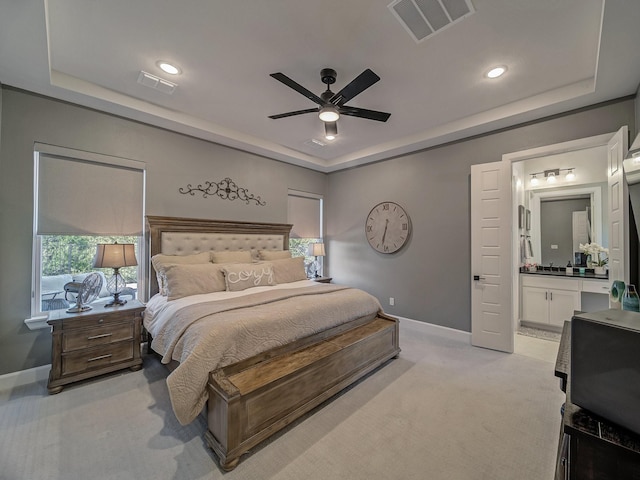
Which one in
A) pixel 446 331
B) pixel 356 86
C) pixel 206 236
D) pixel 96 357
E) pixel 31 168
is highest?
pixel 356 86

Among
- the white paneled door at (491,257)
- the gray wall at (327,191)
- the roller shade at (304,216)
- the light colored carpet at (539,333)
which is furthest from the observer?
the roller shade at (304,216)

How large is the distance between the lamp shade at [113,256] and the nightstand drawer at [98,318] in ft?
1.49

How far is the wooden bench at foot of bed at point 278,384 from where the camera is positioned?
1.72 metres

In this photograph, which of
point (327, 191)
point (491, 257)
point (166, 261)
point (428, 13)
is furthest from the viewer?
point (327, 191)

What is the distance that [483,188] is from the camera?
11.7ft

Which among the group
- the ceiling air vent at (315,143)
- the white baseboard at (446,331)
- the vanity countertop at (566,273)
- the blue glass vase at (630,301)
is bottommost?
the white baseboard at (446,331)

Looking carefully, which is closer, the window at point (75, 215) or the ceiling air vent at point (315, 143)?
the window at point (75, 215)

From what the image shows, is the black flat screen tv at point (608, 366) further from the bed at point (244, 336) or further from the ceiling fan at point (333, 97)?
the ceiling fan at point (333, 97)

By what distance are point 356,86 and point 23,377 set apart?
411cm

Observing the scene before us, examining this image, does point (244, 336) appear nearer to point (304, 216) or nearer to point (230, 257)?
point (230, 257)

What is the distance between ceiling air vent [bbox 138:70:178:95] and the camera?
8.70 feet

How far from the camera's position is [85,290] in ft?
→ 9.12

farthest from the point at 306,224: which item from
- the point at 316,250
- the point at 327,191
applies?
the point at 327,191

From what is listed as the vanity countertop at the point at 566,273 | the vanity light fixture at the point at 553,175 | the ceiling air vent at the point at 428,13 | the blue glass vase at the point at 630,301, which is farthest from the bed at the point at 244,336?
the vanity light fixture at the point at 553,175
